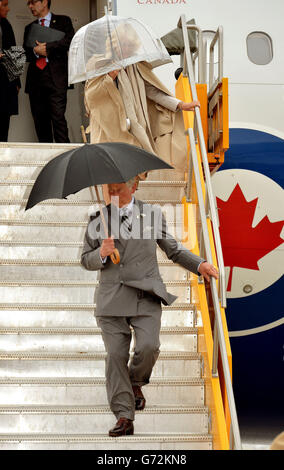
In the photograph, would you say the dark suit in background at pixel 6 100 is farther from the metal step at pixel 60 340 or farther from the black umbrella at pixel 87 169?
the black umbrella at pixel 87 169

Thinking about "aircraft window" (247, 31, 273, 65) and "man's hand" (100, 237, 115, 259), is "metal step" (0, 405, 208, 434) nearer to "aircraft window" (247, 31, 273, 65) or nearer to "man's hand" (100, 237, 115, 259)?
"man's hand" (100, 237, 115, 259)

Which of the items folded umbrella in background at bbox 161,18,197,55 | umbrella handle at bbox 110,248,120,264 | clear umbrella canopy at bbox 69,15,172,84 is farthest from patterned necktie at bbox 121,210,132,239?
folded umbrella in background at bbox 161,18,197,55

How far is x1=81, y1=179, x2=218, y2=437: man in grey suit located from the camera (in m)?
4.79

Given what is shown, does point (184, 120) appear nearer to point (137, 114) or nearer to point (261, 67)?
point (137, 114)

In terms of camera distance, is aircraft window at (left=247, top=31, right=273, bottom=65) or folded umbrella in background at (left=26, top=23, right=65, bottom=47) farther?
folded umbrella in background at (left=26, top=23, right=65, bottom=47)

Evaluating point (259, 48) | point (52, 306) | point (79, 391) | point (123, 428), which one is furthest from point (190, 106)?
point (123, 428)

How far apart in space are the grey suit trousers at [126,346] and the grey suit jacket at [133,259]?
70mm

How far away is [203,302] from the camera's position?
5785mm

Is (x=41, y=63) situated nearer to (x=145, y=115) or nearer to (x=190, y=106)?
(x=145, y=115)

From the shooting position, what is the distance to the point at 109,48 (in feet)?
20.5

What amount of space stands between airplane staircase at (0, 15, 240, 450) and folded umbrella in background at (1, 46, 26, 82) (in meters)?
1.71

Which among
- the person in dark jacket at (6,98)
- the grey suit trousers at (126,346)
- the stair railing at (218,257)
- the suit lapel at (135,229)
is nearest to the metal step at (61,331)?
the stair railing at (218,257)

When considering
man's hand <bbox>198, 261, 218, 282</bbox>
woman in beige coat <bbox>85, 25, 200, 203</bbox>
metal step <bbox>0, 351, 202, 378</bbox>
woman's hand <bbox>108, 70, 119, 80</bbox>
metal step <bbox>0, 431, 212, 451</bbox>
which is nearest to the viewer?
man's hand <bbox>198, 261, 218, 282</bbox>
